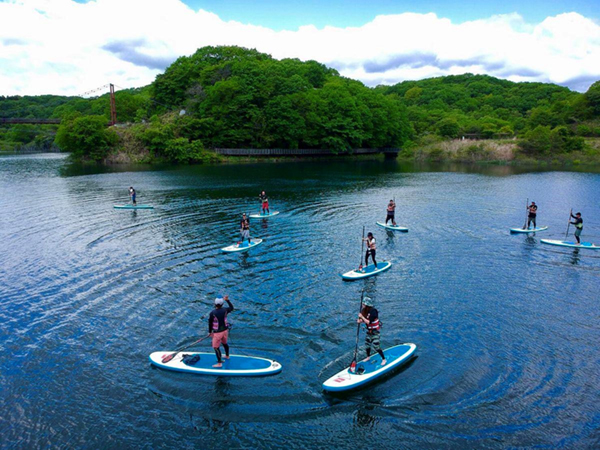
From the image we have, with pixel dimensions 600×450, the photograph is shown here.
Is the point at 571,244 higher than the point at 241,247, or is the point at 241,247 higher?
the point at 241,247

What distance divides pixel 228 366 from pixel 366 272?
11.6 meters

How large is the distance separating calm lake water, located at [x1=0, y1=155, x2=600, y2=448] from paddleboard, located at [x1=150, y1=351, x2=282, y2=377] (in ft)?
0.94

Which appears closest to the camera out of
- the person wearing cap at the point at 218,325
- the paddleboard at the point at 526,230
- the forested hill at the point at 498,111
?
the person wearing cap at the point at 218,325

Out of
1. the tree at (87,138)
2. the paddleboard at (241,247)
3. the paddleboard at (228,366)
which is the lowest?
the paddleboard at (228,366)

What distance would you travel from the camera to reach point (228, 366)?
1448 centimetres

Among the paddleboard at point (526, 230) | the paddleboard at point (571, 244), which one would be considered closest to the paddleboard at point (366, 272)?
the paddleboard at point (571, 244)

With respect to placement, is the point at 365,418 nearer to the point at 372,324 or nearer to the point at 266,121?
the point at 372,324

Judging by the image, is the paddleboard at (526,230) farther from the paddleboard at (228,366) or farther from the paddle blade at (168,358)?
the paddle blade at (168,358)

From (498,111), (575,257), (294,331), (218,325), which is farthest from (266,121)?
(498,111)

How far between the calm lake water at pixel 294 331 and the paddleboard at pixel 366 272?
64cm

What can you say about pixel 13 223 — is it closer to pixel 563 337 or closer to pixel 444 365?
pixel 444 365

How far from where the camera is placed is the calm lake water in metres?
11.8

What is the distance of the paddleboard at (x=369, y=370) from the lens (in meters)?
13.1

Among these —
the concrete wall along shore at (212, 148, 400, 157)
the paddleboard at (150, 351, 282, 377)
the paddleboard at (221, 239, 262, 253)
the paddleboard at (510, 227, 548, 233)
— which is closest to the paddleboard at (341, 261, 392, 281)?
the paddleboard at (221, 239, 262, 253)
